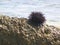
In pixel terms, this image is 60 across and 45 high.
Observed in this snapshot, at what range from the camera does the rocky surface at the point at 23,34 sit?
5.93 metres

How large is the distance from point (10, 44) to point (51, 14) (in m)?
8.17

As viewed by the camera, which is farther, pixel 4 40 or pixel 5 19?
pixel 5 19

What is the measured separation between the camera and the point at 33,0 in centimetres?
1961

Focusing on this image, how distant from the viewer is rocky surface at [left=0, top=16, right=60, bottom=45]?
5.93 metres

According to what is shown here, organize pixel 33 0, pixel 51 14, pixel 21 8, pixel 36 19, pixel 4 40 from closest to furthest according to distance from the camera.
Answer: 1. pixel 4 40
2. pixel 36 19
3. pixel 51 14
4. pixel 21 8
5. pixel 33 0

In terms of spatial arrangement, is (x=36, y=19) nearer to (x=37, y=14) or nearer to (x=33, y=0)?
(x=37, y=14)

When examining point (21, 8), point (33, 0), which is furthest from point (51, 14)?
point (33, 0)

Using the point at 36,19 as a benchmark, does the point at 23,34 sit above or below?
below

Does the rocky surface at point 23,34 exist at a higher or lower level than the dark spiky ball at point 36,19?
lower

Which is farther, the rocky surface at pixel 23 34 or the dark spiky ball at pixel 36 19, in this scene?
the dark spiky ball at pixel 36 19

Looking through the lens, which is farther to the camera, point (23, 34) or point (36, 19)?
point (36, 19)

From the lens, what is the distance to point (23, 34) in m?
6.05

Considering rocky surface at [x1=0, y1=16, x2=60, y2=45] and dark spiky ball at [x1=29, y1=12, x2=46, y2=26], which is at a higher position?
dark spiky ball at [x1=29, y1=12, x2=46, y2=26]

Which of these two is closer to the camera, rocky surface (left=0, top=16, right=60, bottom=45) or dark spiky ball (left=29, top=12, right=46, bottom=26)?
rocky surface (left=0, top=16, right=60, bottom=45)
